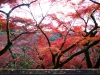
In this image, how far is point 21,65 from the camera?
12.1 m

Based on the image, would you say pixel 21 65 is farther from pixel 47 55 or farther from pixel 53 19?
pixel 53 19

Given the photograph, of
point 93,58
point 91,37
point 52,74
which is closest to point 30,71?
point 52,74

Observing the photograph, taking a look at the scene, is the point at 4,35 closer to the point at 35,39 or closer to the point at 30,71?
the point at 35,39

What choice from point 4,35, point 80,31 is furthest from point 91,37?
point 4,35

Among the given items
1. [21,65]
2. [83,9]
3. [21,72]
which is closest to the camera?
[21,72]

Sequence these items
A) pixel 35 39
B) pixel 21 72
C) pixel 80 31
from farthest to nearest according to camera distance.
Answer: pixel 35 39 < pixel 80 31 < pixel 21 72

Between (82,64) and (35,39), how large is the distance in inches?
179

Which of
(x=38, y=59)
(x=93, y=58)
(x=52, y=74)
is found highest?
(x=52, y=74)

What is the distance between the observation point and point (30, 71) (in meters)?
8.68

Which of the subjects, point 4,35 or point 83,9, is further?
point 4,35

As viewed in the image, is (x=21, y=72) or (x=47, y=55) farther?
(x=47, y=55)

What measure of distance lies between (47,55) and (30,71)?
259 inches

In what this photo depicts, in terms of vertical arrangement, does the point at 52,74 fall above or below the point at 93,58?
above

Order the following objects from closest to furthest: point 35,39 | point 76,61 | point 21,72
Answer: point 21,72, point 35,39, point 76,61
